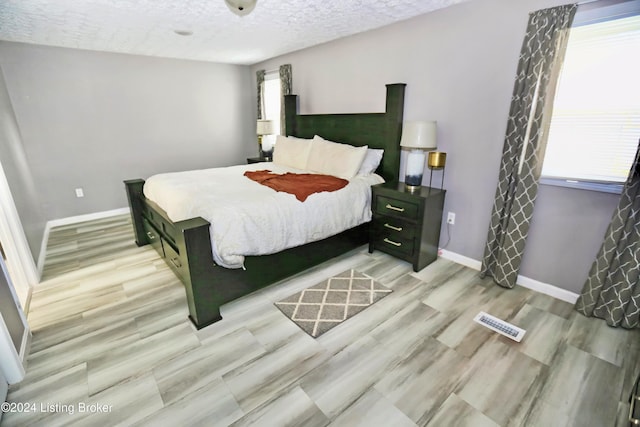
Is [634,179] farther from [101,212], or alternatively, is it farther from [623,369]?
Result: [101,212]

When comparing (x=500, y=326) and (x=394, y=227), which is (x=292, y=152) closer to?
(x=394, y=227)

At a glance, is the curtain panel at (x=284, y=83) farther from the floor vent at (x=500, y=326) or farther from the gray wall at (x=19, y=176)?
the floor vent at (x=500, y=326)

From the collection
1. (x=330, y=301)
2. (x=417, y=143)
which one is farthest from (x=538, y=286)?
(x=330, y=301)

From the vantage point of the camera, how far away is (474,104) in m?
2.56

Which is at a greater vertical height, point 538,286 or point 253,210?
point 253,210

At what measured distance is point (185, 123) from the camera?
4.76m

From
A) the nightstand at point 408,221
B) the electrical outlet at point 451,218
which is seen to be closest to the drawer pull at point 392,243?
the nightstand at point 408,221

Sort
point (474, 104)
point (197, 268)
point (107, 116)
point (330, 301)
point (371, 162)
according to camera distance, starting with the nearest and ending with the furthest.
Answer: point (197, 268) < point (330, 301) < point (474, 104) < point (371, 162) < point (107, 116)

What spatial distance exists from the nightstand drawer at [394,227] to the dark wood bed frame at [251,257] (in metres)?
0.18

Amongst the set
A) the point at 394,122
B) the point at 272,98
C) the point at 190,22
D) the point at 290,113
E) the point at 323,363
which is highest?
the point at 190,22

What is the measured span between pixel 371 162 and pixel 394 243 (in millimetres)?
923

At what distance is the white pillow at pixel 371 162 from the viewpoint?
125 inches

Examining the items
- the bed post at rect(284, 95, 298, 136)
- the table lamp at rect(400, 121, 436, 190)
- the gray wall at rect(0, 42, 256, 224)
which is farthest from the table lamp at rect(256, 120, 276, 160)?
the table lamp at rect(400, 121, 436, 190)

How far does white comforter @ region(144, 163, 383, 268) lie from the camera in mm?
2031
